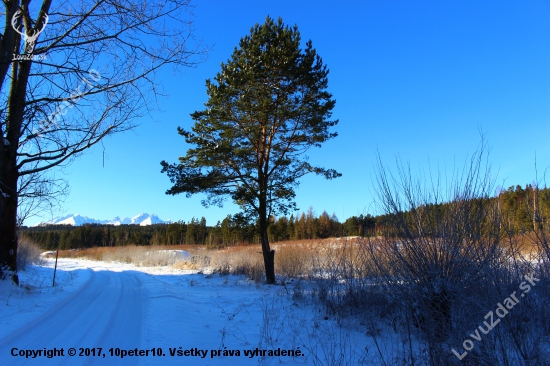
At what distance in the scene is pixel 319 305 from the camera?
7.64 m

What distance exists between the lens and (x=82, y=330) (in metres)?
5.14

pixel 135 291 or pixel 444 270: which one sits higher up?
pixel 444 270

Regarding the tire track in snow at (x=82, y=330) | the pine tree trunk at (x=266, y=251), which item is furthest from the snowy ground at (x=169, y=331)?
the pine tree trunk at (x=266, y=251)

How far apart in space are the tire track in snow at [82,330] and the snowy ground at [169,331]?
0.5 inches

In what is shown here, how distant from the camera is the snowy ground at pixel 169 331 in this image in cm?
426

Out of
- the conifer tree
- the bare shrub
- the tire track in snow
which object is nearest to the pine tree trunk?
the conifer tree

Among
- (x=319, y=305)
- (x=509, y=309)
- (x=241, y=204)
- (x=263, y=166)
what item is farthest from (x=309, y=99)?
(x=509, y=309)

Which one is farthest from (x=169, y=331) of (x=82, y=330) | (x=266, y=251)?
(x=266, y=251)

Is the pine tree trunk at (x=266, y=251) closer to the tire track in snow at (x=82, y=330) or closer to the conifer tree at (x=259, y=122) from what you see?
the conifer tree at (x=259, y=122)

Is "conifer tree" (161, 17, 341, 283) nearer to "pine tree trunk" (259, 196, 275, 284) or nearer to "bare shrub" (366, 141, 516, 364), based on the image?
"pine tree trunk" (259, 196, 275, 284)

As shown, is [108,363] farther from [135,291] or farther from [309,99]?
[309,99]

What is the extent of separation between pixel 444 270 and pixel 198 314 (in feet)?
16.6

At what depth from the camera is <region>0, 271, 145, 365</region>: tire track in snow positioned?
13.1ft

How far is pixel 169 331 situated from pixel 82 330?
55.9 inches
